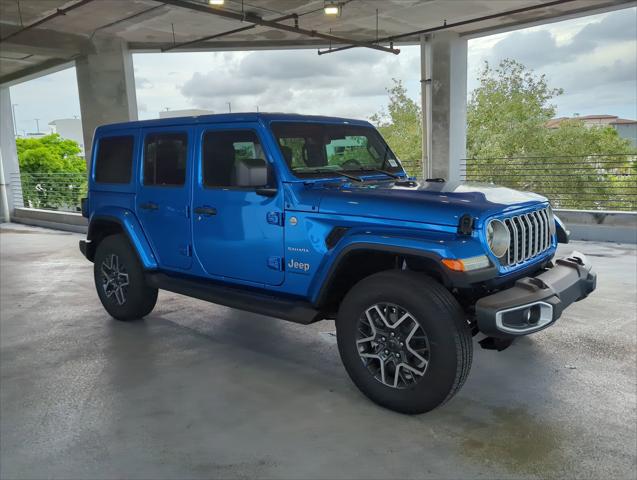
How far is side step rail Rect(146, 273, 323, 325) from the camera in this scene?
331cm

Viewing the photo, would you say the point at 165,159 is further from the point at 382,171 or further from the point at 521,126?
the point at 521,126

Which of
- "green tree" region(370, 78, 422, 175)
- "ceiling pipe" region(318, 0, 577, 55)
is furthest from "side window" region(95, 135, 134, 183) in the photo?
"green tree" region(370, 78, 422, 175)

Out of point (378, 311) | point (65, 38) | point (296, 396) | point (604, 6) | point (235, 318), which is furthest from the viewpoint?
point (65, 38)

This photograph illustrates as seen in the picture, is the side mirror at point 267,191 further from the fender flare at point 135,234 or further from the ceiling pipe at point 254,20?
the ceiling pipe at point 254,20

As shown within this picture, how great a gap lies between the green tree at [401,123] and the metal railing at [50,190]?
15092 millimetres

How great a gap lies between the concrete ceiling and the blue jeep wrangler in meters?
4.98

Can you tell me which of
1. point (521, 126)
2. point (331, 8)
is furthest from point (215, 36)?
point (521, 126)

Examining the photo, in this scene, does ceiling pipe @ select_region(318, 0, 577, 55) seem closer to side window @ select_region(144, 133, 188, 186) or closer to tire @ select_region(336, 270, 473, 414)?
side window @ select_region(144, 133, 188, 186)

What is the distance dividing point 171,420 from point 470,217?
6.60 ft

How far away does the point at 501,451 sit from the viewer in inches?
102

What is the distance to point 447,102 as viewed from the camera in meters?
10.8

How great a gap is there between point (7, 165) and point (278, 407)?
601 inches

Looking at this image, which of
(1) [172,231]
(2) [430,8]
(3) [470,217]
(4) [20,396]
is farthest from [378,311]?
(2) [430,8]

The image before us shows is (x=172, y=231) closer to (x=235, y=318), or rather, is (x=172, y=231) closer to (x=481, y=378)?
(x=235, y=318)
